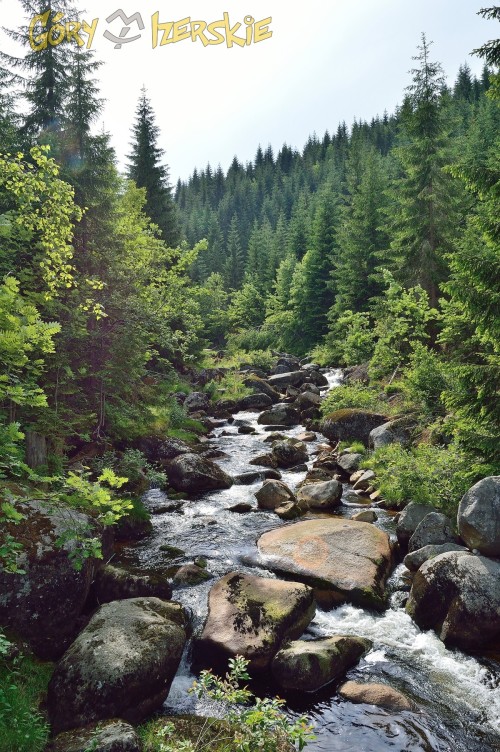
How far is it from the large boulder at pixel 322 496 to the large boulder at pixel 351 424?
4826 millimetres

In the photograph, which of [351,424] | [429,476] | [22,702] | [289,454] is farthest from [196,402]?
[22,702]

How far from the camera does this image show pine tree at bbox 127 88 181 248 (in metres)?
31.6

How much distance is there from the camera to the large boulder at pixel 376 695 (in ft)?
19.1

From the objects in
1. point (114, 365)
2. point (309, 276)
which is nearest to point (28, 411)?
point (114, 365)

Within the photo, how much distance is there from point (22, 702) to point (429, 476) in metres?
8.62

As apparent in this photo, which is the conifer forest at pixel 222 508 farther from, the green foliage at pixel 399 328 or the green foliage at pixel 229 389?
the green foliage at pixel 229 389

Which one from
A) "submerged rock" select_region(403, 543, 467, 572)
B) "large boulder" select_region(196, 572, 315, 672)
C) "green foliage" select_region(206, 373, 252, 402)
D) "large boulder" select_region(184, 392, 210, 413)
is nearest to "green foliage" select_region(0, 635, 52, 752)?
"large boulder" select_region(196, 572, 315, 672)

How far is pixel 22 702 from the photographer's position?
5141mm

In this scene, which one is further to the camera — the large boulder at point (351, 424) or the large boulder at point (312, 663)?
the large boulder at point (351, 424)

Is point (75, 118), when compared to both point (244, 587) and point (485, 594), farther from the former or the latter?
point (485, 594)

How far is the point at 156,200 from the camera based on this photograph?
31750mm

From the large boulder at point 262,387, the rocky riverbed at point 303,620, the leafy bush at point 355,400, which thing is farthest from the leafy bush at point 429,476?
the large boulder at point 262,387

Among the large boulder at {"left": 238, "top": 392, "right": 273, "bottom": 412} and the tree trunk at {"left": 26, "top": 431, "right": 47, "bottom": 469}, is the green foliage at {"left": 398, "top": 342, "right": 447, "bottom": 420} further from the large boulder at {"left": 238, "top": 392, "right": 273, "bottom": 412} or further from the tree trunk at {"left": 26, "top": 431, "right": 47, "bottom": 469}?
the large boulder at {"left": 238, "top": 392, "right": 273, "bottom": 412}

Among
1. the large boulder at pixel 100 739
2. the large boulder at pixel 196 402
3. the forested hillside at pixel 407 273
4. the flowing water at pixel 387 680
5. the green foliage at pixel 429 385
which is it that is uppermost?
the forested hillside at pixel 407 273
